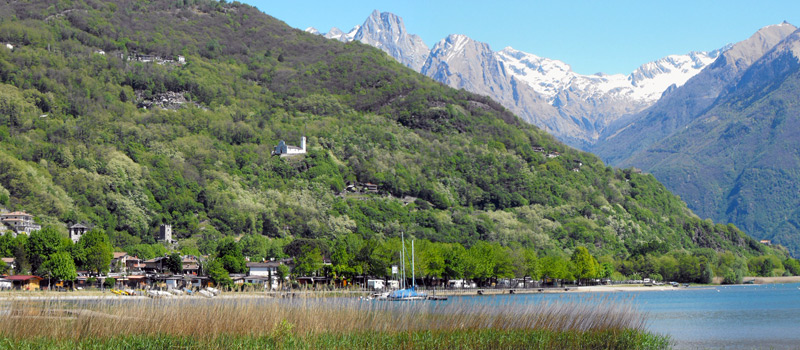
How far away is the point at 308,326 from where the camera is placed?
34875 mm

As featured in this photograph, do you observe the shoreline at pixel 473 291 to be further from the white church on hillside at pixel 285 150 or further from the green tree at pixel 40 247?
the white church on hillside at pixel 285 150

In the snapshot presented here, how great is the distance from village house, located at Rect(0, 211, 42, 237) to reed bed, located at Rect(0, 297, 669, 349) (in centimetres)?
9758

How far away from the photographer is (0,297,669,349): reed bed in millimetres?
33031

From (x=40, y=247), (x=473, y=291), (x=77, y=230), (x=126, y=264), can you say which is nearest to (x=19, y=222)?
(x=77, y=230)

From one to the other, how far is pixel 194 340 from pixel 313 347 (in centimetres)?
482

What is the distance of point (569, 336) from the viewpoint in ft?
120

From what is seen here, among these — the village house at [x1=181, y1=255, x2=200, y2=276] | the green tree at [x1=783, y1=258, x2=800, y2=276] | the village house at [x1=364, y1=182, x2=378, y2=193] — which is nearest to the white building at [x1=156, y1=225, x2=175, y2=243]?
the village house at [x1=181, y1=255, x2=200, y2=276]

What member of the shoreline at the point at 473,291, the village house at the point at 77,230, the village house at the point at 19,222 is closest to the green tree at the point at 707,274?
the shoreline at the point at 473,291

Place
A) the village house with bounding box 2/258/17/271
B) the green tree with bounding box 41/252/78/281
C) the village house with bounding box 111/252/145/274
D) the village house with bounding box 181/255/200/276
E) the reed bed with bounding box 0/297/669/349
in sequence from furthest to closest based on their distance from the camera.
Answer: the village house with bounding box 181/255/200/276, the village house with bounding box 111/252/145/274, the village house with bounding box 2/258/17/271, the green tree with bounding box 41/252/78/281, the reed bed with bounding box 0/297/669/349

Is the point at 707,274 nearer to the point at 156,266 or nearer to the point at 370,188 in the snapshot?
the point at 370,188

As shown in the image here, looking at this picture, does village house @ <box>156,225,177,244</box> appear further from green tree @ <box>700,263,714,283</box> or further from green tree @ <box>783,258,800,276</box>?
green tree @ <box>783,258,800,276</box>

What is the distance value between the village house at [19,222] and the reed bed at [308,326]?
97.6 meters

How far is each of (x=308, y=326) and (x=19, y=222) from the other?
354 feet

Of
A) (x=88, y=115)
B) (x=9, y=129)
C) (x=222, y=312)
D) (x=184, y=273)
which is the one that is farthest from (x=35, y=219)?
(x=222, y=312)
